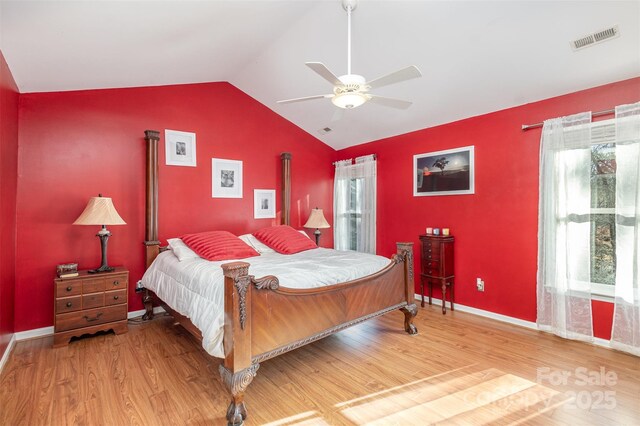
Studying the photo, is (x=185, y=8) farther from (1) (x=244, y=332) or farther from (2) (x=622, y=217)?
(2) (x=622, y=217)

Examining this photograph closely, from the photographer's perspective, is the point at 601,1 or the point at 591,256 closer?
the point at 601,1

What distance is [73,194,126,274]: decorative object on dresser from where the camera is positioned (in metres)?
2.95

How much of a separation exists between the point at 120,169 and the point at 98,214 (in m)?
0.76

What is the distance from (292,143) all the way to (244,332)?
12.0ft

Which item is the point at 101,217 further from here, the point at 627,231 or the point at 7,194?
the point at 627,231

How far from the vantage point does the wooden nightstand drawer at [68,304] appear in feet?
9.22

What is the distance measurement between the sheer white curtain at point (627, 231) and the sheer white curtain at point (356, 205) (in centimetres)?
281

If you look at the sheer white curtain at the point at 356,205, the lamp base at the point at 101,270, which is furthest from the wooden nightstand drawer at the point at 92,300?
the sheer white curtain at the point at 356,205

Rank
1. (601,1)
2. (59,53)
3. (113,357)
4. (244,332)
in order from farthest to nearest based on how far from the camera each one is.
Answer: (113,357) → (59,53) → (601,1) → (244,332)

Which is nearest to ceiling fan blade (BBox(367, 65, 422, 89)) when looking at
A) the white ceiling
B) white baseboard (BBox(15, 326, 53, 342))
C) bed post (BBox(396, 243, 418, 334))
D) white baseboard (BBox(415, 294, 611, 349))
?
Answer: the white ceiling

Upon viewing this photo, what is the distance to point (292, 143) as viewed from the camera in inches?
198

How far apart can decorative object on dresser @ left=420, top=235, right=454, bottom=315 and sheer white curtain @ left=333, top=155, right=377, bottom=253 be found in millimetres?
1019

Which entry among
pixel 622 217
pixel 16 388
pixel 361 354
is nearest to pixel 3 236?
pixel 16 388

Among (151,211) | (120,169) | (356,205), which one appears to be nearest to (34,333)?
(151,211)
